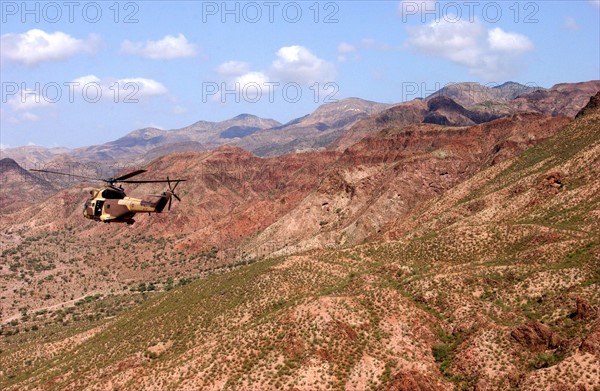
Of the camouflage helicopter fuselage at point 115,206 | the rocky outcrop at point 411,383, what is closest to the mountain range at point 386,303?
the rocky outcrop at point 411,383

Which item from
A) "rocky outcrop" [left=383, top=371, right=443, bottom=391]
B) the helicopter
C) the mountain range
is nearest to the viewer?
"rocky outcrop" [left=383, top=371, right=443, bottom=391]

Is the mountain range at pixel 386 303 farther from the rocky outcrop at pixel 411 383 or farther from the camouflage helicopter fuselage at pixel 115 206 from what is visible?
the camouflage helicopter fuselage at pixel 115 206

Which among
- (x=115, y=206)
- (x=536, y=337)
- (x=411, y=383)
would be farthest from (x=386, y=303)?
(x=115, y=206)

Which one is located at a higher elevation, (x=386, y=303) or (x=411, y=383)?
(x=386, y=303)

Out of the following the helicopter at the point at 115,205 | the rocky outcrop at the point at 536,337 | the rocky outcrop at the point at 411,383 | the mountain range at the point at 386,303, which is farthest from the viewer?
the helicopter at the point at 115,205

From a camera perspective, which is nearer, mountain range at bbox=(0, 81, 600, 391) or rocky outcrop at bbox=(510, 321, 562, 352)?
rocky outcrop at bbox=(510, 321, 562, 352)

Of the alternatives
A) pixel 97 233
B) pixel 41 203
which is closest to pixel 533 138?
pixel 97 233

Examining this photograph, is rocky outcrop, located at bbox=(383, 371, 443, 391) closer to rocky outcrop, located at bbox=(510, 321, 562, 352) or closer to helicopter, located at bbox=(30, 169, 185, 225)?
rocky outcrop, located at bbox=(510, 321, 562, 352)

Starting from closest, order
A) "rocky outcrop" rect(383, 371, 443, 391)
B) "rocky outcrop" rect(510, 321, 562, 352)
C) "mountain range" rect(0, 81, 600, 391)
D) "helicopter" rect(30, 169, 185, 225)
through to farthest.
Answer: "rocky outcrop" rect(383, 371, 443, 391)
"rocky outcrop" rect(510, 321, 562, 352)
"mountain range" rect(0, 81, 600, 391)
"helicopter" rect(30, 169, 185, 225)

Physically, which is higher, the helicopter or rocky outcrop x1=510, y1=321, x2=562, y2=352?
the helicopter

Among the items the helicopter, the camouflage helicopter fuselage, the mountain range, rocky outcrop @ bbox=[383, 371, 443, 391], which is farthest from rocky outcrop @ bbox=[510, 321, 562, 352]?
the camouflage helicopter fuselage

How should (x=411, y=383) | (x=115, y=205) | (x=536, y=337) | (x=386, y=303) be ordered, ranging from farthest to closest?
(x=386, y=303)
(x=115, y=205)
(x=536, y=337)
(x=411, y=383)

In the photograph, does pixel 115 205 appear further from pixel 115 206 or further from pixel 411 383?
pixel 411 383

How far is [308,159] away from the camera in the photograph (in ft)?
533
